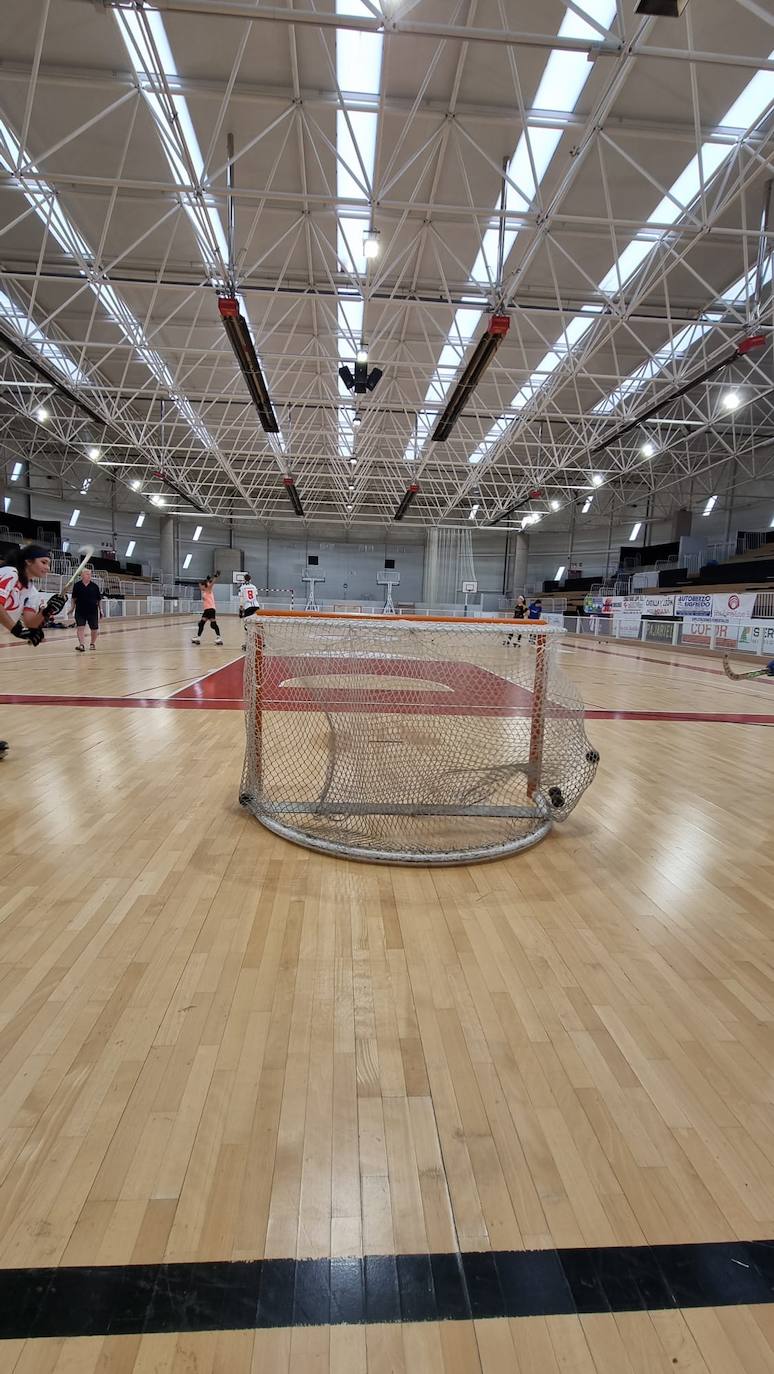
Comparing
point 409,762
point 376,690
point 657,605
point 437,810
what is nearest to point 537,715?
point 437,810

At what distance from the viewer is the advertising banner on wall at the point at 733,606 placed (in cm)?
1859

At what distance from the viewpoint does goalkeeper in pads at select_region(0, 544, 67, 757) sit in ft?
15.8

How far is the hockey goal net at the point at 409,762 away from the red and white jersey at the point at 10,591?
214cm

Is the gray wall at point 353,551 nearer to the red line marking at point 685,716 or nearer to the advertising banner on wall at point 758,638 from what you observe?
the advertising banner on wall at point 758,638

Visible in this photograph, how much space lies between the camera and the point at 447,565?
42906mm

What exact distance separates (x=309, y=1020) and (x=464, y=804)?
93.4 inches

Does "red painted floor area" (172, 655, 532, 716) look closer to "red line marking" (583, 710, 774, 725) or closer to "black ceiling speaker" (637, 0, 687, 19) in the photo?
"red line marking" (583, 710, 774, 725)

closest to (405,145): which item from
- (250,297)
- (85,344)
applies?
(250,297)

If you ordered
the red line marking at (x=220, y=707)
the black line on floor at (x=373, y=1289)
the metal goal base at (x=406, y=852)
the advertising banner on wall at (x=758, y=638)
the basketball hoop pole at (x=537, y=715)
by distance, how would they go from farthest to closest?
the advertising banner on wall at (x=758, y=638)
the red line marking at (x=220, y=707)
the basketball hoop pole at (x=537, y=715)
the metal goal base at (x=406, y=852)
the black line on floor at (x=373, y=1289)

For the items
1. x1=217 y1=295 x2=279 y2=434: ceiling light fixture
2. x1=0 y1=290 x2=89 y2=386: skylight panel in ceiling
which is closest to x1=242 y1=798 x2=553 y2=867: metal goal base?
x1=217 y1=295 x2=279 y2=434: ceiling light fixture

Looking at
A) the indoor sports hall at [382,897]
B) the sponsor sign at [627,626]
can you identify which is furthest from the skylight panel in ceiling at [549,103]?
the sponsor sign at [627,626]

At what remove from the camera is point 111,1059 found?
1911 mm

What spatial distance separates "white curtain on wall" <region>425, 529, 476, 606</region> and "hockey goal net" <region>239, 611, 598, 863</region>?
Answer: 37.7 meters

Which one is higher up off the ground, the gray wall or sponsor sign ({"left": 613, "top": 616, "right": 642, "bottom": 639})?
the gray wall
